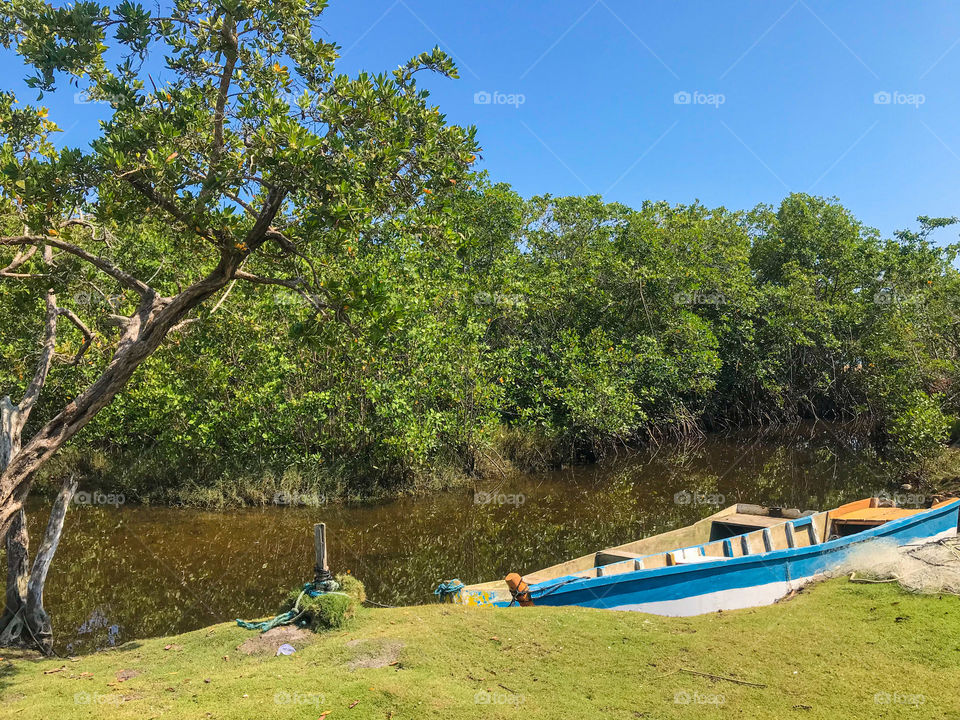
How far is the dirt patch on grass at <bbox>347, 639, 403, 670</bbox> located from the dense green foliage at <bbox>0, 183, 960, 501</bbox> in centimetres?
292

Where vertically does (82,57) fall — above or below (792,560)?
above

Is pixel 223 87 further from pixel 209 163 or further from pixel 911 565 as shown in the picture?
pixel 911 565

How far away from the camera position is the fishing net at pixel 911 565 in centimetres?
671

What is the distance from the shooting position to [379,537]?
43.3 feet

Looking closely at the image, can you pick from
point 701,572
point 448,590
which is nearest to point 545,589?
point 448,590

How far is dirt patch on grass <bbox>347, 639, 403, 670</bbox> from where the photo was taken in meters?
5.59

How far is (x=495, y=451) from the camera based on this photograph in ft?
61.5

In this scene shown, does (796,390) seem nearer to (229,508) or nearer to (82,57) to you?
(229,508)

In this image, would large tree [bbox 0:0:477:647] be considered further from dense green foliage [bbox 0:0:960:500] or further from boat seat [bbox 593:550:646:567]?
boat seat [bbox 593:550:646:567]

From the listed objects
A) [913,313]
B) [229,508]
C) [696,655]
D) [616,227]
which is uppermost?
[616,227]

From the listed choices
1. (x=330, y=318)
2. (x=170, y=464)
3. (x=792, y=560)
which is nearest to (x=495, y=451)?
(x=170, y=464)

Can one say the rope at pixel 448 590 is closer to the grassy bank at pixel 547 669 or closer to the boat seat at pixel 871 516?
the grassy bank at pixel 547 669

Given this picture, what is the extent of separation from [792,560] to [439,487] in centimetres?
1026

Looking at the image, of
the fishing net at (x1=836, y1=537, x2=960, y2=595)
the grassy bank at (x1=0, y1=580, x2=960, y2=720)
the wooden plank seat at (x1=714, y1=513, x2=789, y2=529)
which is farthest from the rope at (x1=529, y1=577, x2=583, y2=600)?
the wooden plank seat at (x1=714, y1=513, x2=789, y2=529)
